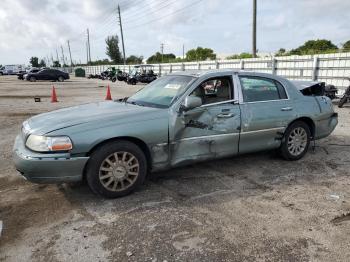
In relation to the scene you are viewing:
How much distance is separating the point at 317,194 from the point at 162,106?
227 cm

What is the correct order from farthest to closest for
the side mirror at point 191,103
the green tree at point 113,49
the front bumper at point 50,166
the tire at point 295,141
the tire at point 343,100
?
the green tree at point 113,49 < the tire at point 343,100 < the tire at point 295,141 < the side mirror at point 191,103 < the front bumper at point 50,166

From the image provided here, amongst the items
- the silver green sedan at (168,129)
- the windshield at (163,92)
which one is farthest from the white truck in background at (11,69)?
the silver green sedan at (168,129)

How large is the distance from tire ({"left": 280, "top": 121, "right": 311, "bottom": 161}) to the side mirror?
5.97ft

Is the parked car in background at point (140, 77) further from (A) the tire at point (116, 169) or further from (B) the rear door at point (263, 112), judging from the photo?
(A) the tire at point (116, 169)

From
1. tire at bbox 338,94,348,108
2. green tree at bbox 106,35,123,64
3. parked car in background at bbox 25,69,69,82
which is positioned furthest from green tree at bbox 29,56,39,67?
tire at bbox 338,94,348,108

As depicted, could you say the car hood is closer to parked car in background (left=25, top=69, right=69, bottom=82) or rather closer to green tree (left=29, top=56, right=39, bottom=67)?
parked car in background (left=25, top=69, right=69, bottom=82)

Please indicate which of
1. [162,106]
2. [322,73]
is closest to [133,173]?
[162,106]

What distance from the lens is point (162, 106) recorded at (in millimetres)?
4449

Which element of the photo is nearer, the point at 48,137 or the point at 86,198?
the point at 48,137

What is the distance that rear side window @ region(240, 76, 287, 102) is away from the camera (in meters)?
4.99

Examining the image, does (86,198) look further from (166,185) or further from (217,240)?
(217,240)

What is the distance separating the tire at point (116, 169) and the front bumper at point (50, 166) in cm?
14

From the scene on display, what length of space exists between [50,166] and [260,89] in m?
3.23

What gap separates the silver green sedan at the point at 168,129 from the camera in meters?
3.76
